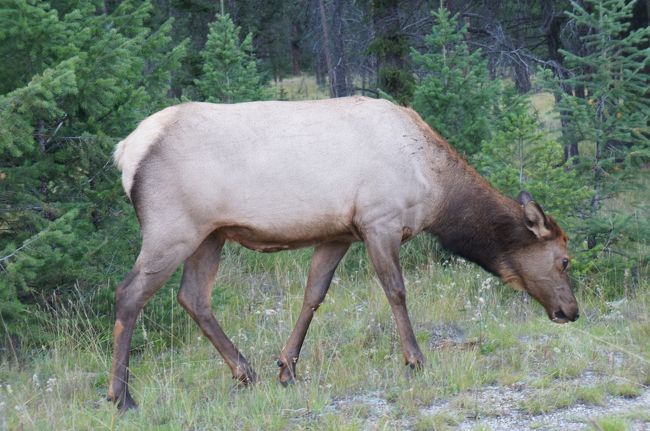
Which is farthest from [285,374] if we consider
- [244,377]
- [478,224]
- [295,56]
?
[295,56]

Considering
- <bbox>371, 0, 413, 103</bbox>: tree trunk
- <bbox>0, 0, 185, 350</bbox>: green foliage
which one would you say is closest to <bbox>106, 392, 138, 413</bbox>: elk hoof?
<bbox>0, 0, 185, 350</bbox>: green foliage

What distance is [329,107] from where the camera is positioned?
20.1 feet

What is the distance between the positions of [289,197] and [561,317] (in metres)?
2.52

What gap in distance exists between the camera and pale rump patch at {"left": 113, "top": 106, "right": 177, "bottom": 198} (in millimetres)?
5625

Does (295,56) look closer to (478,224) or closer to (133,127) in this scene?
(133,127)

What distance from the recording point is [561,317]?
21.7ft

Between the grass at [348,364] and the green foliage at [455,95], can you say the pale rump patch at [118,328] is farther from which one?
the green foliage at [455,95]

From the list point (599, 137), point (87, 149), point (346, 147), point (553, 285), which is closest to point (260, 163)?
point (346, 147)

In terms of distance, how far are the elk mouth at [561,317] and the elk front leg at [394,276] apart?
1.29 m

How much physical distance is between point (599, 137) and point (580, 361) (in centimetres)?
327

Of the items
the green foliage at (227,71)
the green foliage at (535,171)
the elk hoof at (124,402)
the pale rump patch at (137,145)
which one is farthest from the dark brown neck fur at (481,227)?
the green foliage at (227,71)

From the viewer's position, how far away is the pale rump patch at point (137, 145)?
221 inches

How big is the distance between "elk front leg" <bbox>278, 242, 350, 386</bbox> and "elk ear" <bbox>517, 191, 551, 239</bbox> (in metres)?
1.45

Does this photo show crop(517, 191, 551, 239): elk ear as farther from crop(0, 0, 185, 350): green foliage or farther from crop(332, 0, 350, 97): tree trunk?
crop(332, 0, 350, 97): tree trunk
